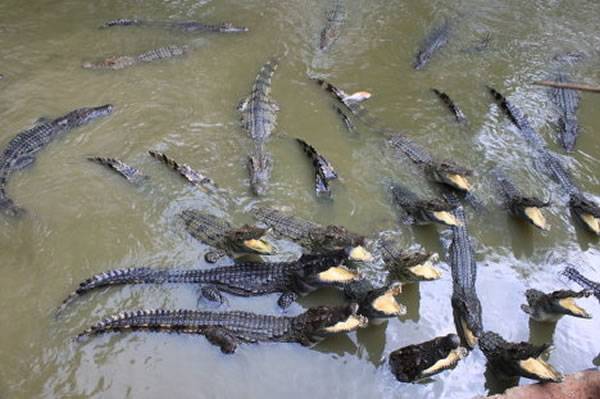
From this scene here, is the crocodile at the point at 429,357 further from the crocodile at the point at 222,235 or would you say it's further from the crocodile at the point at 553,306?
the crocodile at the point at 222,235

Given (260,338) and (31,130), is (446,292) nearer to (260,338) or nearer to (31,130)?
(260,338)

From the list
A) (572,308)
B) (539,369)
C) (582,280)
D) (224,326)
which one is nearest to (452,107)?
(582,280)

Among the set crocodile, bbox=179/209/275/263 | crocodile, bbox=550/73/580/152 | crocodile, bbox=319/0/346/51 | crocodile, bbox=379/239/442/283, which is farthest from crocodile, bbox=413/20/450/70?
crocodile, bbox=179/209/275/263

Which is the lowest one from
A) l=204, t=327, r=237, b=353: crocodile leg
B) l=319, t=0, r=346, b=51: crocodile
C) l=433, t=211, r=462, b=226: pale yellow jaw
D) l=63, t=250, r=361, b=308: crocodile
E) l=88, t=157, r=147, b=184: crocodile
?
l=204, t=327, r=237, b=353: crocodile leg

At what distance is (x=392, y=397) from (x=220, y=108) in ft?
14.0

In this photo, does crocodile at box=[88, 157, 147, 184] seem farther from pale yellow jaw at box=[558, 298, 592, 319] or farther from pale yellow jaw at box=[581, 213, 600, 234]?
pale yellow jaw at box=[581, 213, 600, 234]

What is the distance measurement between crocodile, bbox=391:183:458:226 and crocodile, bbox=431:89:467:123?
Answer: 1.66m

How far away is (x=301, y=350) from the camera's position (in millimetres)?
4324

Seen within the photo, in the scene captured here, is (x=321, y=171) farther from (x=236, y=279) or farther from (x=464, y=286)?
(x=464, y=286)

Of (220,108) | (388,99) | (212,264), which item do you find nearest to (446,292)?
(212,264)

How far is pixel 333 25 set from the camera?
27.5ft

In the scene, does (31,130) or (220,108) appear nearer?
(31,130)

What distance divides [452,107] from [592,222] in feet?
7.77

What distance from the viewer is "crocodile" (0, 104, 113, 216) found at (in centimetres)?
535
